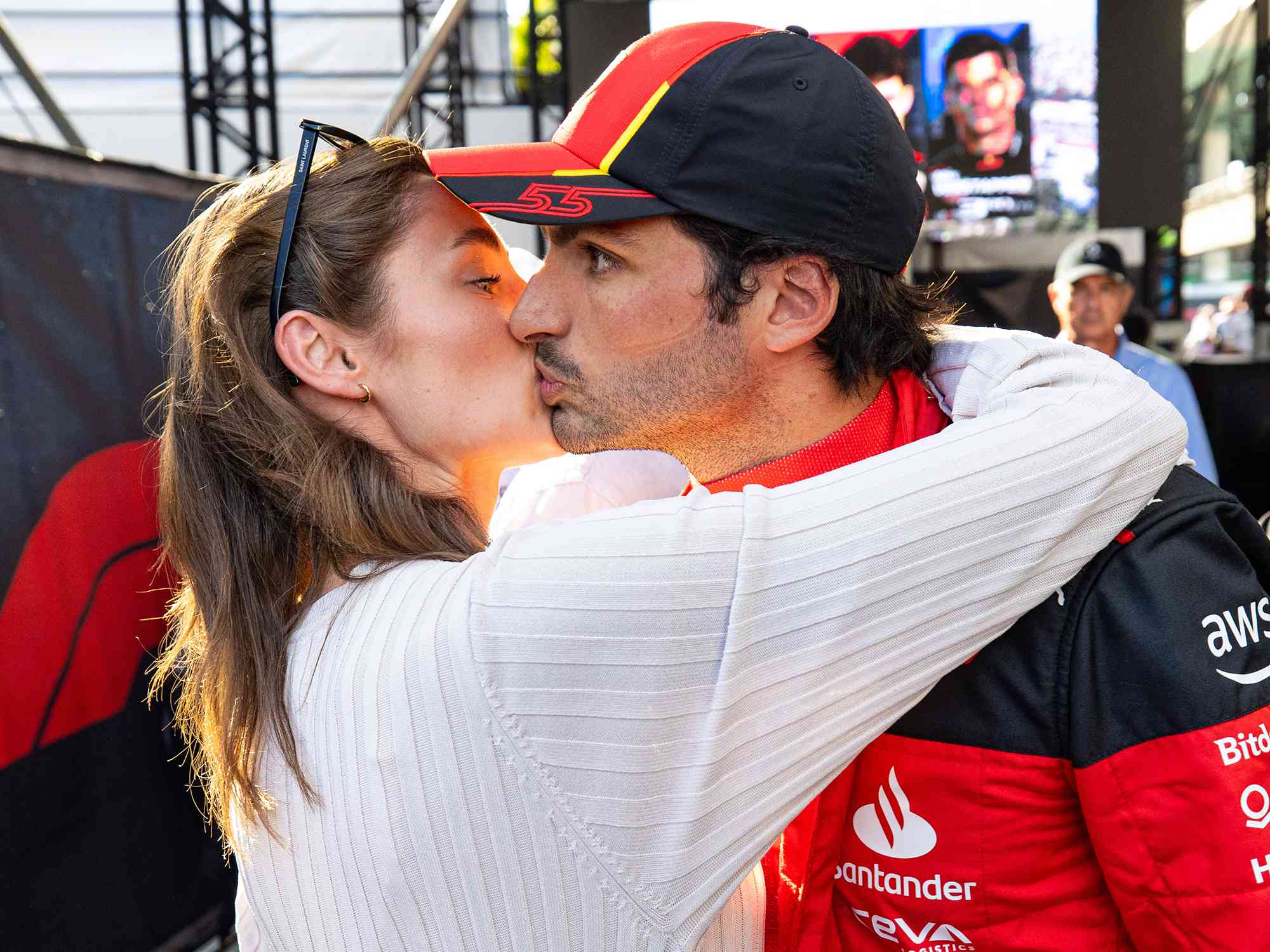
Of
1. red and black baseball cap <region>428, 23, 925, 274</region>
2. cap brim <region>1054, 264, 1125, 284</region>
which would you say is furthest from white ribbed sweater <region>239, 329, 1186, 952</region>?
cap brim <region>1054, 264, 1125, 284</region>

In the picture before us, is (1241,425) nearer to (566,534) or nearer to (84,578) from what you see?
(84,578)

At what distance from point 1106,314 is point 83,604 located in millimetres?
4462

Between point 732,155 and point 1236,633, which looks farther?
point 732,155

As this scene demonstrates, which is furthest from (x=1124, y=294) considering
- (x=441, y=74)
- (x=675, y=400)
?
(x=441, y=74)

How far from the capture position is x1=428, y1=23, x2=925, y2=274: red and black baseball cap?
1.31m

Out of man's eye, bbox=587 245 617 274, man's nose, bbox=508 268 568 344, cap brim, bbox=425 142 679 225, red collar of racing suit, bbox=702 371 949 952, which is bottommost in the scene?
red collar of racing suit, bbox=702 371 949 952

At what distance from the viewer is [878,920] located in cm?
122

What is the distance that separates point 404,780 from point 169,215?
1.88 metres

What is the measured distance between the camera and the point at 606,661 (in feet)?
3.35

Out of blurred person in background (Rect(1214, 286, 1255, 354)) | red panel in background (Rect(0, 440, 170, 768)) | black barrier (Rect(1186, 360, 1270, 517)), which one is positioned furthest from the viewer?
blurred person in background (Rect(1214, 286, 1255, 354))

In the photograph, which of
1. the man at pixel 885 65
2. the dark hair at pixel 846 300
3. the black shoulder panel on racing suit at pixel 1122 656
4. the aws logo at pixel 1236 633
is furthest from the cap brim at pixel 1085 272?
the aws logo at pixel 1236 633

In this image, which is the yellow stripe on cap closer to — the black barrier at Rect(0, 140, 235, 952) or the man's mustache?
the man's mustache

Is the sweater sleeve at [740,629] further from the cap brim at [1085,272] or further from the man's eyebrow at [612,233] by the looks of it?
the cap brim at [1085,272]

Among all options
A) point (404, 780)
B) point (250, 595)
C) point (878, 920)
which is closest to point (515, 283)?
point (250, 595)
